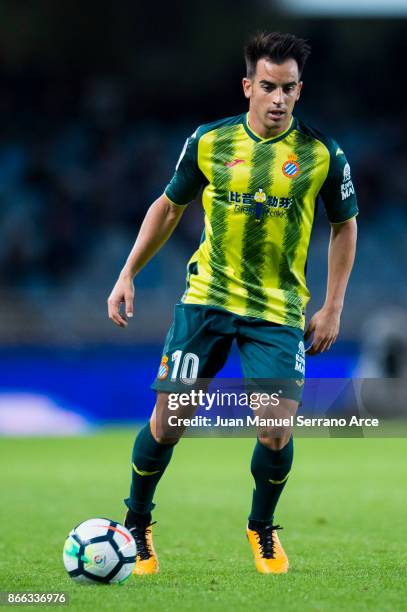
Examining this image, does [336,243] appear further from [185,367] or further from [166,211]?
[185,367]

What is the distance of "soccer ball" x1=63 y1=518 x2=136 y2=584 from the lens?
13.6 feet

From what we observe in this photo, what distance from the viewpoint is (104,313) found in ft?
53.7

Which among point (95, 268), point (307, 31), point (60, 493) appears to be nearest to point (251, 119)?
point (60, 493)

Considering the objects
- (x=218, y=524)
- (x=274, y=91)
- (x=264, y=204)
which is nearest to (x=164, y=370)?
(x=264, y=204)

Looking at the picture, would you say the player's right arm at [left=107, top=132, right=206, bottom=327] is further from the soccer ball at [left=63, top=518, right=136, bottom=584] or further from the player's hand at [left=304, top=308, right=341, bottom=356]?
the soccer ball at [left=63, top=518, right=136, bottom=584]

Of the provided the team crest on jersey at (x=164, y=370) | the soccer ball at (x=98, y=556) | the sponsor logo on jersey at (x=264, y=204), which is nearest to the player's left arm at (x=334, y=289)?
the sponsor logo on jersey at (x=264, y=204)

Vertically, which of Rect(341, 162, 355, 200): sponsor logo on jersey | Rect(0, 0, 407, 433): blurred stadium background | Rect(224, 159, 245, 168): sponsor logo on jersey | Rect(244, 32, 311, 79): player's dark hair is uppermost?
Rect(0, 0, 407, 433): blurred stadium background

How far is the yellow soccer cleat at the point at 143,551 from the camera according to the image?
15.1ft

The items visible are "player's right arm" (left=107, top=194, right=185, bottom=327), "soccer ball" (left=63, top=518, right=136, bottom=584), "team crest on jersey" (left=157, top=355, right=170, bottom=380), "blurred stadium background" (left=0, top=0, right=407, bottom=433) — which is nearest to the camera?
"soccer ball" (left=63, top=518, right=136, bottom=584)

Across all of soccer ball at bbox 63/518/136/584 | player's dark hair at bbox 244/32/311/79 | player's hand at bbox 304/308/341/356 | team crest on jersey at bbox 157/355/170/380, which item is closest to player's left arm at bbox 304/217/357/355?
player's hand at bbox 304/308/341/356

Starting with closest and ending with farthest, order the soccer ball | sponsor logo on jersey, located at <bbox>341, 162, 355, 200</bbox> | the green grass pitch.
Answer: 1. the green grass pitch
2. the soccer ball
3. sponsor logo on jersey, located at <bbox>341, 162, 355, 200</bbox>

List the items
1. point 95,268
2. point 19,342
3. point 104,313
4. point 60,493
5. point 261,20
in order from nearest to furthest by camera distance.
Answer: point 60,493
point 19,342
point 104,313
point 95,268
point 261,20

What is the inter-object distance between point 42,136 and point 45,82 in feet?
3.77

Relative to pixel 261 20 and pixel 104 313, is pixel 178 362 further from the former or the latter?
pixel 261 20
